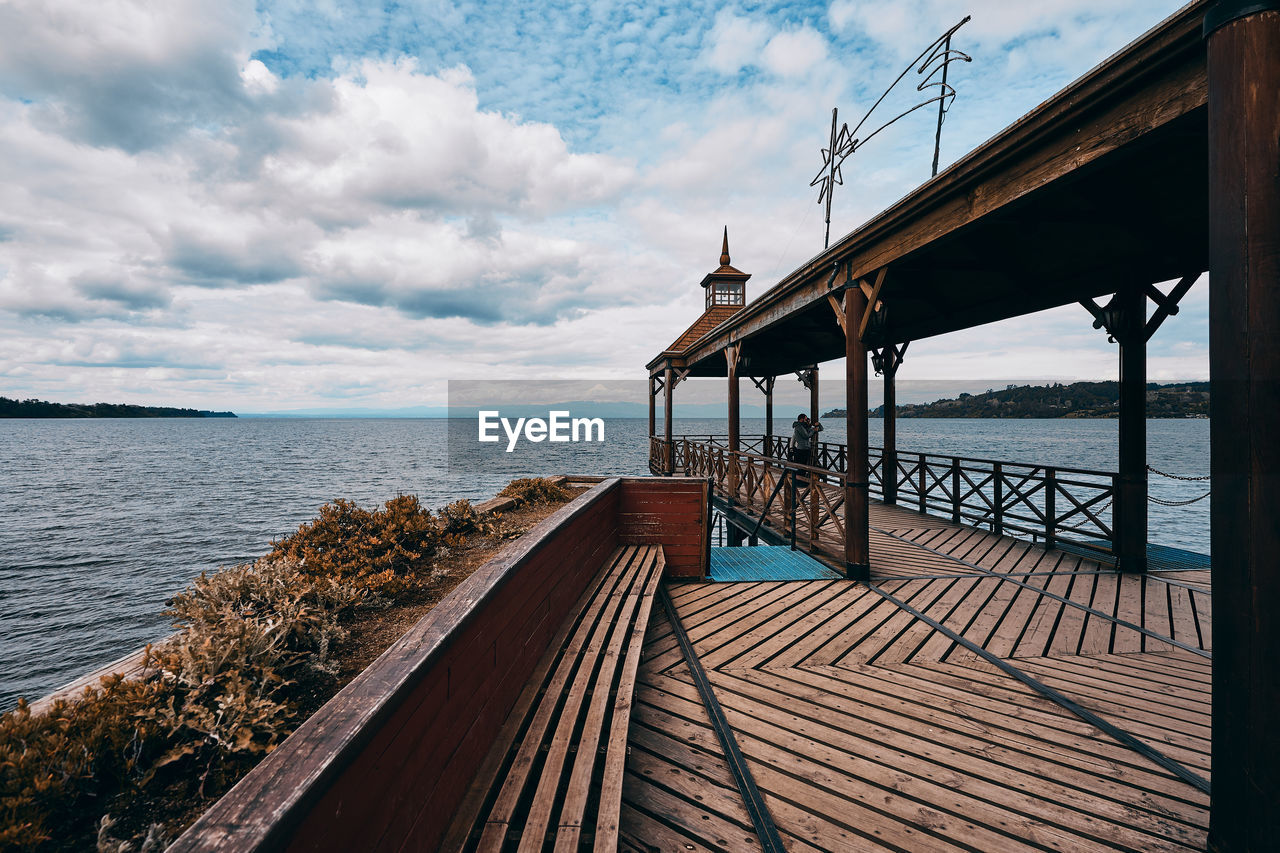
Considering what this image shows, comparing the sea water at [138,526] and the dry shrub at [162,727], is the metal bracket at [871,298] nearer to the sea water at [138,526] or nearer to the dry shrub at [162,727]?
the dry shrub at [162,727]

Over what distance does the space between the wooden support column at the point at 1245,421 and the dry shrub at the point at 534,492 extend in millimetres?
6039

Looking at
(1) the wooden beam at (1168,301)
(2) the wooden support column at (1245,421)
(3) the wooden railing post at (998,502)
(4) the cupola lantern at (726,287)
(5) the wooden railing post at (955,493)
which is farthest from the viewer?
(4) the cupola lantern at (726,287)

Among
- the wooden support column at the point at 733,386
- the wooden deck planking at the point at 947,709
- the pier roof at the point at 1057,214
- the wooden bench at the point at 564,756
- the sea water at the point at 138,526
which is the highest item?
the pier roof at the point at 1057,214

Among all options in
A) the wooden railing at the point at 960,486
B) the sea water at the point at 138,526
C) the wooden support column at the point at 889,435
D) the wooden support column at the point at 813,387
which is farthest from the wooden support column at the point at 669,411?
the sea water at the point at 138,526

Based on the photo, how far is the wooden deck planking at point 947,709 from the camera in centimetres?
235

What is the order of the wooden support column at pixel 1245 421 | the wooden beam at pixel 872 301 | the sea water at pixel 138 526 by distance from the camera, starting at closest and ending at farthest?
1. the wooden support column at pixel 1245 421
2. the wooden beam at pixel 872 301
3. the sea water at pixel 138 526

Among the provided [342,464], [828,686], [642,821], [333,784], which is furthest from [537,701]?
[342,464]

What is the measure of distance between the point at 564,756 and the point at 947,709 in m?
2.44

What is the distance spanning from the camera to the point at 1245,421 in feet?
6.44

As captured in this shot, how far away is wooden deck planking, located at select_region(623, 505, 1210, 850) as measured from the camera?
2.35m

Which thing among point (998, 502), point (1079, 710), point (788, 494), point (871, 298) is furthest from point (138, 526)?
point (1079, 710)

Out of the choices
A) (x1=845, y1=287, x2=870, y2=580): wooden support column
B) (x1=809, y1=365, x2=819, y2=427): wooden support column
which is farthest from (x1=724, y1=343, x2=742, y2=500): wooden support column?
(x1=809, y1=365, x2=819, y2=427): wooden support column

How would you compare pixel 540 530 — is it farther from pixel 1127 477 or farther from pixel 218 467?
pixel 218 467

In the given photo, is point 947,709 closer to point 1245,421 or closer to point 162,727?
point 1245,421
